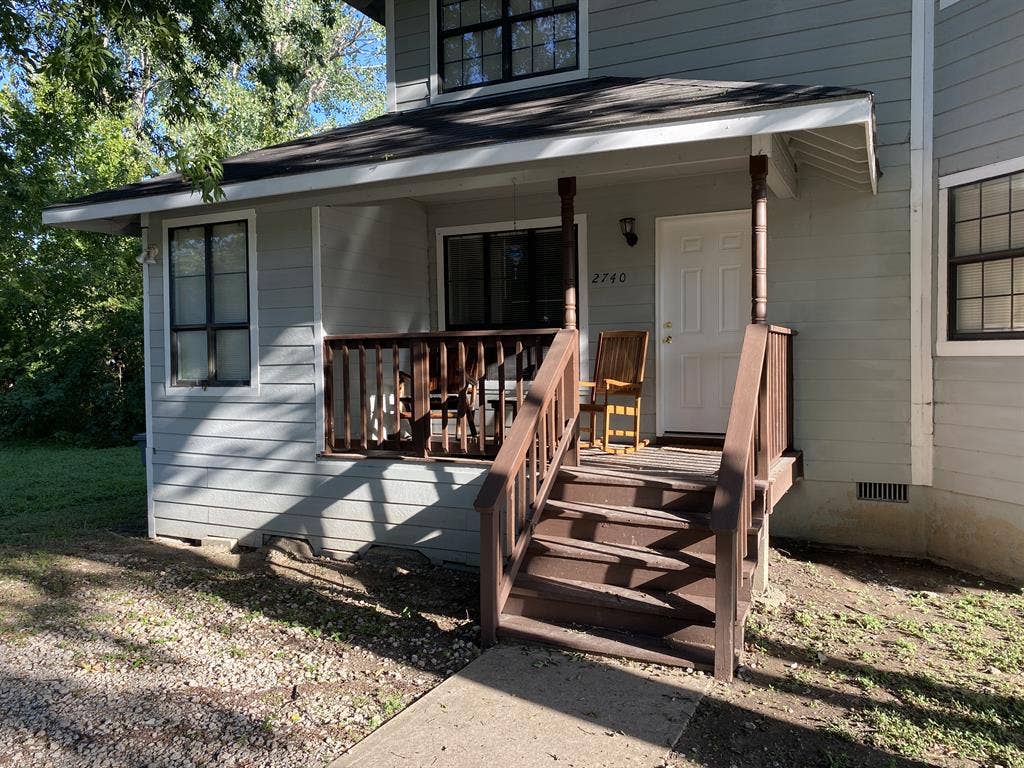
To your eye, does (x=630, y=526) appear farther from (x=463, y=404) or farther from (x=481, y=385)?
(x=463, y=404)

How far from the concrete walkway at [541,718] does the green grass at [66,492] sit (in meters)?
4.71

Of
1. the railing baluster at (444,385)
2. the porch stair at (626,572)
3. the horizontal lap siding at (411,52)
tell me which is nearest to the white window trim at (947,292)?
the porch stair at (626,572)

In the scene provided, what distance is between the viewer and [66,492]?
885 cm

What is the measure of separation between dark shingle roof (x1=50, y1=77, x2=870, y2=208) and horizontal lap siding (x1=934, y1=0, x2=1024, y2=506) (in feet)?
5.54

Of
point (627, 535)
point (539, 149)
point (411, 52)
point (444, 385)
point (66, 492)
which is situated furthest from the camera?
point (66, 492)

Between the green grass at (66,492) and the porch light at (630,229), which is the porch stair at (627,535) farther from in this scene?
the green grass at (66,492)

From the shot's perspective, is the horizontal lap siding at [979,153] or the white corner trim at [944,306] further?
the white corner trim at [944,306]

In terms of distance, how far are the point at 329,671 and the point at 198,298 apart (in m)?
3.91

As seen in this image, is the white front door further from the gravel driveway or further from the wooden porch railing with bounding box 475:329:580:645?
the gravel driveway

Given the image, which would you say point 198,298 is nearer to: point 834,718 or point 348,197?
point 348,197

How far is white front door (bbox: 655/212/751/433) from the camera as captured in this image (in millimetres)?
6246

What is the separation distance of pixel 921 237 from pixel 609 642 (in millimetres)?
3890

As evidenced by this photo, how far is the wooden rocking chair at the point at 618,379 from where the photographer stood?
5.75 meters

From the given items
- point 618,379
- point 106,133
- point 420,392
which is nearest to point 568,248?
point 420,392
